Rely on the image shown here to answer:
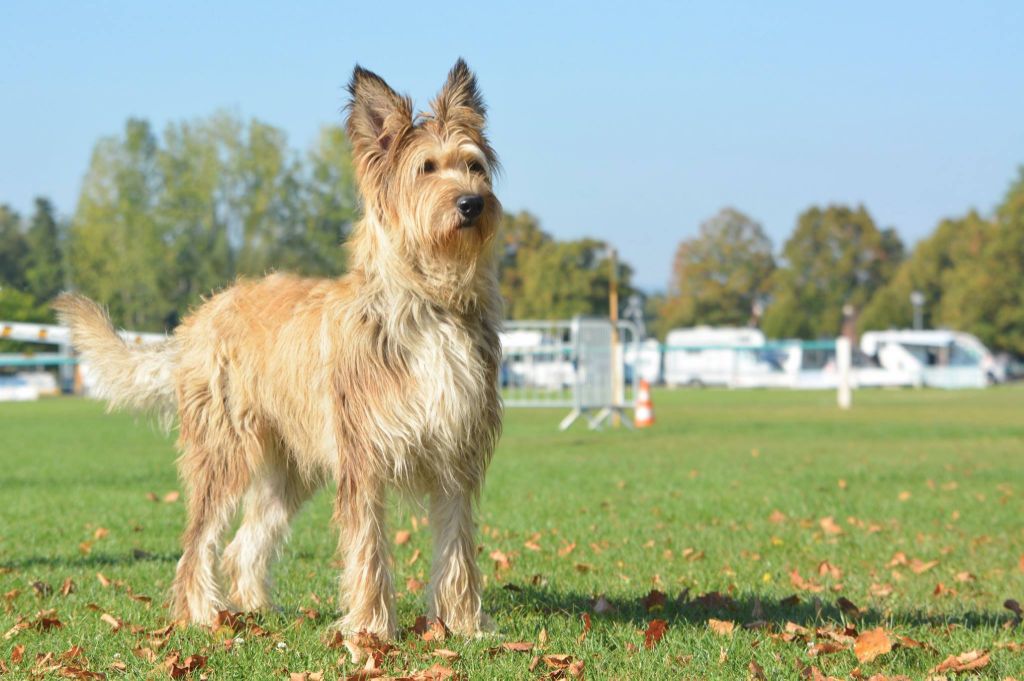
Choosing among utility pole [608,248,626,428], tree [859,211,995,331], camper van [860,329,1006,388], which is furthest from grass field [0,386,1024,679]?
tree [859,211,995,331]

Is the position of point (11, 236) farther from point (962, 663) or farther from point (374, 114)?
point (962, 663)

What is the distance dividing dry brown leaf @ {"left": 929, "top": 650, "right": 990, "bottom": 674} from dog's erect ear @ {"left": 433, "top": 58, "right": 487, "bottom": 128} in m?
3.08

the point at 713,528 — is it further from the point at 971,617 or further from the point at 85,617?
the point at 85,617

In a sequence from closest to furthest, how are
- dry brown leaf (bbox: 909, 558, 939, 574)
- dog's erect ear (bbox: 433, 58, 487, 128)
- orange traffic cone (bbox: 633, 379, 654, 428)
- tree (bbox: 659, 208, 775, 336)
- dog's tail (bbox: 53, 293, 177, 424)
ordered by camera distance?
1. dog's erect ear (bbox: 433, 58, 487, 128)
2. dog's tail (bbox: 53, 293, 177, 424)
3. dry brown leaf (bbox: 909, 558, 939, 574)
4. orange traffic cone (bbox: 633, 379, 654, 428)
5. tree (bbox: 659, 208, 775, 336)

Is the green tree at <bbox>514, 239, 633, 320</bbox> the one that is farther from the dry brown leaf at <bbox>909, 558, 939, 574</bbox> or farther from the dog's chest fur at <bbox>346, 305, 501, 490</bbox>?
the dog's chest fur at <bbox>346, 305, 501, 490</bbox>

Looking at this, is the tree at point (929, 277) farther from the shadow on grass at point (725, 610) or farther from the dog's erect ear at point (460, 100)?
the dog's erect ear at point (460, 100)

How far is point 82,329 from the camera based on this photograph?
6.51 metres

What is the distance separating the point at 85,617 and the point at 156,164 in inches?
2219

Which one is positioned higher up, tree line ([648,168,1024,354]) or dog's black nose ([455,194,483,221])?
tree line ([648,168,1024,354])

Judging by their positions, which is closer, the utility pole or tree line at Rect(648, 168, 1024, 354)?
the utility pole

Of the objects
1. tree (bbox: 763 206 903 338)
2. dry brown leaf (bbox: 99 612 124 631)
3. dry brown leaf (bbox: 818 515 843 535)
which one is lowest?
dry brown leaf (bbox: 818 515 843 535)

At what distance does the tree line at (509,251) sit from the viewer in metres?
49.8

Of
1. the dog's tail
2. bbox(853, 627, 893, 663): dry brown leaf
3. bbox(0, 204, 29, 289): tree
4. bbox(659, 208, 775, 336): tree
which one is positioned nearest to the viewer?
bbox(853, 627, 893, 663): dry brown leaf

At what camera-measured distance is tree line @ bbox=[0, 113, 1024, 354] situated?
49844 mm
